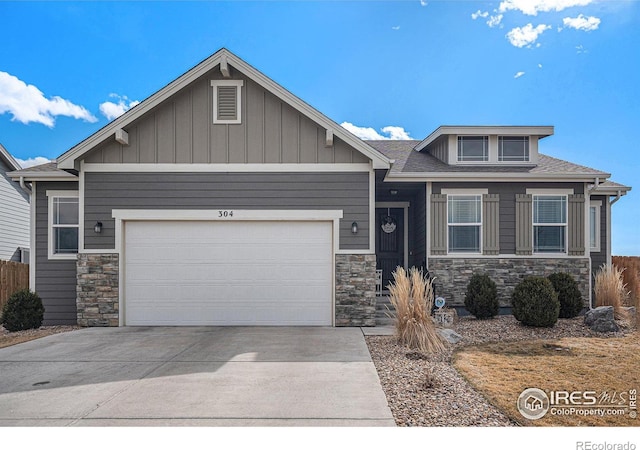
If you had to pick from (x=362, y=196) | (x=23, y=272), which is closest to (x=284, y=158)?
(x=362, y=196)

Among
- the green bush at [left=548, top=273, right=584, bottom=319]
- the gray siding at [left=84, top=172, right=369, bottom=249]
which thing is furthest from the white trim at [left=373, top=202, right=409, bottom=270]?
the green bush at [left=548, top=273, right=584, bottom=319]

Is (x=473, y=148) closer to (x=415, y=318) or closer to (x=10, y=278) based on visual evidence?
(x=415, y=318)

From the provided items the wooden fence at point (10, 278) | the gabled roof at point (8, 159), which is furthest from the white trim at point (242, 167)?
the gabled roof at point (8, 159)

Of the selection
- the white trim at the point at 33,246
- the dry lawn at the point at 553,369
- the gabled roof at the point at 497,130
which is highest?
the gabled roof at the point at 497,130

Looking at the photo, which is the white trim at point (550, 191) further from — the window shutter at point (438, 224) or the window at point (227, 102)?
the window at point (227, 102)

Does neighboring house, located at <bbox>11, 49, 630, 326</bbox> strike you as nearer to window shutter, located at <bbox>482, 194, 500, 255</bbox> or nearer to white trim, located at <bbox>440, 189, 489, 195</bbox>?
white trim, located at <bbox>440, 189, 489, 195</bbox>

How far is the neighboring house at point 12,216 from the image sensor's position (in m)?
15.4

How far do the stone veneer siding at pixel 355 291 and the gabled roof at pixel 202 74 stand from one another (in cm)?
203

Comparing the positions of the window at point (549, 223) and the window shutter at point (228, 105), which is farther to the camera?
the window at point (549, 223)

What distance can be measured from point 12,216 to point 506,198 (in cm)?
1625

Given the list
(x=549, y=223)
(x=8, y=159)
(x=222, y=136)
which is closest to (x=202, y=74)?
(x=222, y=136)

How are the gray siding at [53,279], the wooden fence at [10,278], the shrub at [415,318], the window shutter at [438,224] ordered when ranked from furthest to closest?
1. the wooden fence at [10,278]
2. the window shutter at [438,224]
3. the gray siding at [53,279]
4. the shrub at [415,318]

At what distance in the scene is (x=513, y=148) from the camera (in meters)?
11.9
